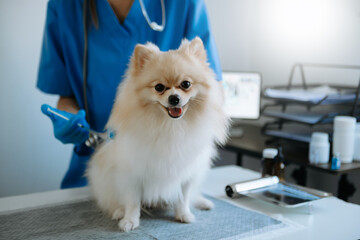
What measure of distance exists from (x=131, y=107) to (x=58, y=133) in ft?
1.16

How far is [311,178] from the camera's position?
8.41 ft

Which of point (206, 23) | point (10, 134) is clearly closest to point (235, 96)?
point (206, 23)

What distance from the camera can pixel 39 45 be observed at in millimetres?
2605

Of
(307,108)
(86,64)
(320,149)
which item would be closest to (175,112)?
(86,64)

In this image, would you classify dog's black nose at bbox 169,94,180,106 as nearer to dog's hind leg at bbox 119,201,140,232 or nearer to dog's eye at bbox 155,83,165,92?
dog's eye at bbox 155,83,165,92

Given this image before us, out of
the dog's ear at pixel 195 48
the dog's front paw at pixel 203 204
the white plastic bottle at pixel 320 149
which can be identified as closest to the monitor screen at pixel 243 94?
the white plastic bottle at pixel 320 149

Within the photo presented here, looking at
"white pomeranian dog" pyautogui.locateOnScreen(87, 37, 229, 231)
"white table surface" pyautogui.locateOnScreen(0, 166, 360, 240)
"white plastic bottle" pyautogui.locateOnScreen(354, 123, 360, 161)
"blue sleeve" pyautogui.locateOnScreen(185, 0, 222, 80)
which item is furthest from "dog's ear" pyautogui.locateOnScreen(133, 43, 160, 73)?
"white plastic bottle" pyautogui.locateOnScreen(354, 123, 360, 161)

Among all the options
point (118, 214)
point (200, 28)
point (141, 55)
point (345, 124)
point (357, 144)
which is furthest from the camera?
point (357, 144)

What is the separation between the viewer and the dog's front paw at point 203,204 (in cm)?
137

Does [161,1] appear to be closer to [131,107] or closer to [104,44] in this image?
[104,44]

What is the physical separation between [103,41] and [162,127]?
0.60 m

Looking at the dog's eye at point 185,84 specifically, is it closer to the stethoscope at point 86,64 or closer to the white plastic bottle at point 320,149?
the stethoscope at point 86,64

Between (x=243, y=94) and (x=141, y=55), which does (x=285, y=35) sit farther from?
(x=141, y=55)

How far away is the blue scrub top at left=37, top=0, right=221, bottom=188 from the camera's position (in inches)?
60.6
